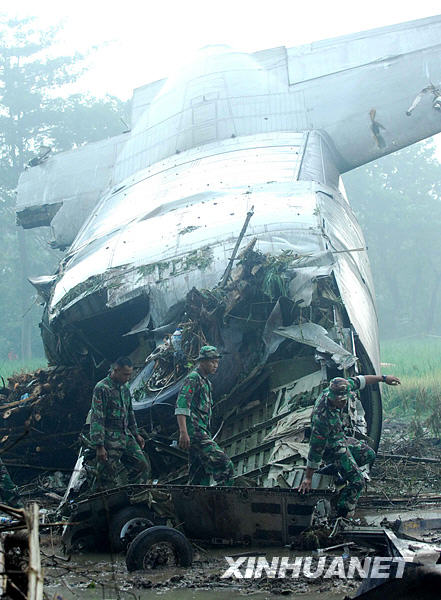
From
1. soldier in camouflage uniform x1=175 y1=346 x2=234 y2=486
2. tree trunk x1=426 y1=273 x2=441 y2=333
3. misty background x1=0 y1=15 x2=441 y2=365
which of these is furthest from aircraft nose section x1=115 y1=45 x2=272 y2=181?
tree trunk x1=426 y1=273 x2=441 y2=333

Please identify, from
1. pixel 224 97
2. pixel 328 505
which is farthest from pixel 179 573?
pixel 224 97

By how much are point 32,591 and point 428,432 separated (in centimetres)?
1242

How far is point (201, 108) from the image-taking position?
55.1ft

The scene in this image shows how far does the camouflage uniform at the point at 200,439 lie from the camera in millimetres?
8070

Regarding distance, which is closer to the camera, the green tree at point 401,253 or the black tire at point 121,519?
the black tire at point 121,519

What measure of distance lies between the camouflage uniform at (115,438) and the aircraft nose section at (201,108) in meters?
8.55

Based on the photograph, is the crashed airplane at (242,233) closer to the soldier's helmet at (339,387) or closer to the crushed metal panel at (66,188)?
the crushed metal panel at (66,188)

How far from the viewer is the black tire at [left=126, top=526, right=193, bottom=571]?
21.1 ft

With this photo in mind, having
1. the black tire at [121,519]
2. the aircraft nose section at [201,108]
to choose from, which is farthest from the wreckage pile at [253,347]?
the aircraft nose section at [201,108]

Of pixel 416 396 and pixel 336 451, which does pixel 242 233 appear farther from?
pixel 416 396

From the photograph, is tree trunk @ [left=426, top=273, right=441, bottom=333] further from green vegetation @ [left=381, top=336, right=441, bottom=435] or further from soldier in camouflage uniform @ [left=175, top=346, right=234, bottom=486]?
soldier in camouflage uniform @ [left=175, top=346, right=234, bottom=486]

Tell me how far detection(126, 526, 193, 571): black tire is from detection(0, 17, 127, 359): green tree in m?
38.6

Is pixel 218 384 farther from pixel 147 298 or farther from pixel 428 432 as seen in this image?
pixel 428 432

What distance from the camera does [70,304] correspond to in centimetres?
1171
